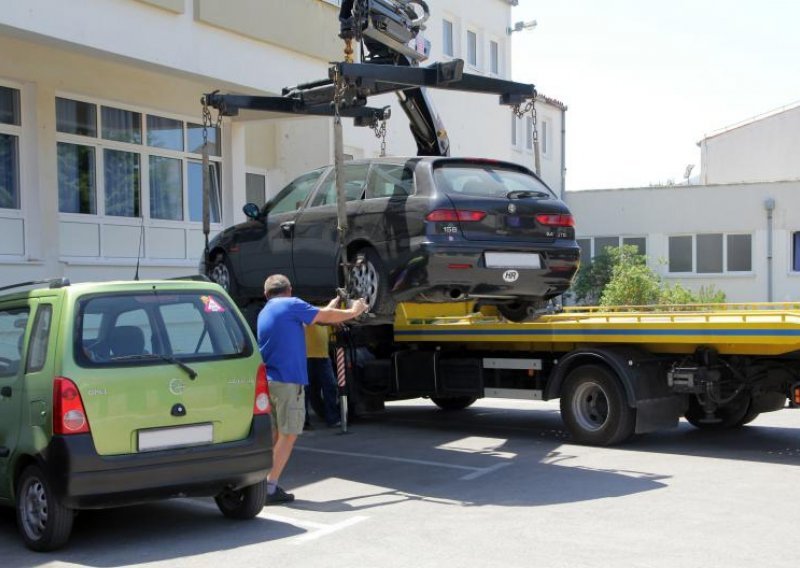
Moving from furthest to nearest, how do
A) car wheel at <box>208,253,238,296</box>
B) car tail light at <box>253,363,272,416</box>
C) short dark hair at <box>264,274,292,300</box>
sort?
car wheel at <box>208,253,238,296</box>, short dark hair at <box>264,274,292,300</box>, car tail light at <box>253,363,272,416</box>

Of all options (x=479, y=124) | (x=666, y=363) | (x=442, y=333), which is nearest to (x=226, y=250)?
(x=442, y=333)

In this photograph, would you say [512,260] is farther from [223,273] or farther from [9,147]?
[9,147]

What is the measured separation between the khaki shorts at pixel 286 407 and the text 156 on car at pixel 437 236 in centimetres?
163

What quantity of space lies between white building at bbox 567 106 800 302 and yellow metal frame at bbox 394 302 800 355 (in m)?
17.1

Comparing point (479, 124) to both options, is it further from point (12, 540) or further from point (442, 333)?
point (12, 540)

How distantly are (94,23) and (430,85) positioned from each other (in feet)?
16.2

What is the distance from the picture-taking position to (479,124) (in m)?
25.2

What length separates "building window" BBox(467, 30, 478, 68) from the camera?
26531 millimetres

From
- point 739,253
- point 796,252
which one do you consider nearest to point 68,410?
point 739,253

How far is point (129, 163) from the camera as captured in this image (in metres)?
→ 15.7

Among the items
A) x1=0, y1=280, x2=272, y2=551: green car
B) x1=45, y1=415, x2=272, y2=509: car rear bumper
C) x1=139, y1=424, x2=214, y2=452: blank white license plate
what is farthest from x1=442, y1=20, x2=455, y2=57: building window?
x1=139, y1=424, x2=214, y2=452: blank white license plate

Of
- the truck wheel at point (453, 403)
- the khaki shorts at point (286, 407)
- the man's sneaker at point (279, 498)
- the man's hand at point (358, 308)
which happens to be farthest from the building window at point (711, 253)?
the man's sneaker at point (279, 498)

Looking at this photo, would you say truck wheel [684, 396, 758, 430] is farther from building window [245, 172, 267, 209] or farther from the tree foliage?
the tree foliage

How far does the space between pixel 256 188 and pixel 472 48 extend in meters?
9.74
